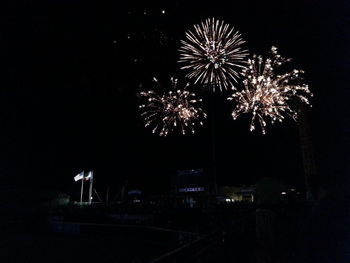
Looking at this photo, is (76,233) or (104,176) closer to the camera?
(76,233)

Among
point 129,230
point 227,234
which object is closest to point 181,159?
point 129,230

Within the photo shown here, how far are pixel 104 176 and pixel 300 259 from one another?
76772 millimetres

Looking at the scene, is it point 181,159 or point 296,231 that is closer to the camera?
point 296,231

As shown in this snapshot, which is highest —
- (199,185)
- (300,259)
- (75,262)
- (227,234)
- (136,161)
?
(136,161)

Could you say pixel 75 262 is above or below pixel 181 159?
below

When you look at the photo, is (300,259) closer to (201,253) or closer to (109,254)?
(201,253)

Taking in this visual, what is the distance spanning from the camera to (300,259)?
359 inches

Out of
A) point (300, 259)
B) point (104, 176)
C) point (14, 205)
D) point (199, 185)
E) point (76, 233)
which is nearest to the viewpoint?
point (300, 259)

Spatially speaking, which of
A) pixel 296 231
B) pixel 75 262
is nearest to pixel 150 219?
pixel 75 262

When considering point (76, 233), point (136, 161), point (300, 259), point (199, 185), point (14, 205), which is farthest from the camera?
point (136, 161)

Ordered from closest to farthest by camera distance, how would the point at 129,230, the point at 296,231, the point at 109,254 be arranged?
1. the point at 296,231
2. the point at 109,254
3. the point at 129,230

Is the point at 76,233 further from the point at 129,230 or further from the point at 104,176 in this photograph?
the point at 104,176

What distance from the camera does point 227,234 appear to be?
30.6 feet

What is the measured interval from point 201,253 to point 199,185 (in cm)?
5736
